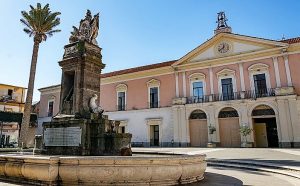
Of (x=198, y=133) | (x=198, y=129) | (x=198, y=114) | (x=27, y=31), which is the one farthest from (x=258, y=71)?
(x=27, y=31)

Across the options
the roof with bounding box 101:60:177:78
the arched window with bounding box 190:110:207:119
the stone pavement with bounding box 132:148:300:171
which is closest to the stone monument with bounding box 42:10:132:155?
the stone pavement with bounding box 132:148:300:171

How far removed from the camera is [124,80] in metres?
30.6

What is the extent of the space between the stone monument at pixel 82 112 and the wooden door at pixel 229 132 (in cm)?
1821

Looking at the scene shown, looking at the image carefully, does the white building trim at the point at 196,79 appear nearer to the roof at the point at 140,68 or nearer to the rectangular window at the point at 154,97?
the roof at the point at 140,68

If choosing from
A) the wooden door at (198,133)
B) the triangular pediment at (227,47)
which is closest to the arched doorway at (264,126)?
the wooden door at (198,133)

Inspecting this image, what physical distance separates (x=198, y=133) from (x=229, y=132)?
315 cm

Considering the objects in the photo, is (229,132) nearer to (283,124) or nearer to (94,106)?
(283,124)

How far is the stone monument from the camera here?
641 cm

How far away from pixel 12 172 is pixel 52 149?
66.7 inches

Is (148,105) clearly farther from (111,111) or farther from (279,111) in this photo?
(279,111)

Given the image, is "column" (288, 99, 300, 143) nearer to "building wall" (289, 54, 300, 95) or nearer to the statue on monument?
"building wall" (289, 54, 300, 95)

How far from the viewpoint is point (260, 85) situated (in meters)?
22.6

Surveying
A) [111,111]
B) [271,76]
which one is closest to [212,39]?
[271,76]

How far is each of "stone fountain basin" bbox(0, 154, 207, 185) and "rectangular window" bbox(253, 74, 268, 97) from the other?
65.8ft
